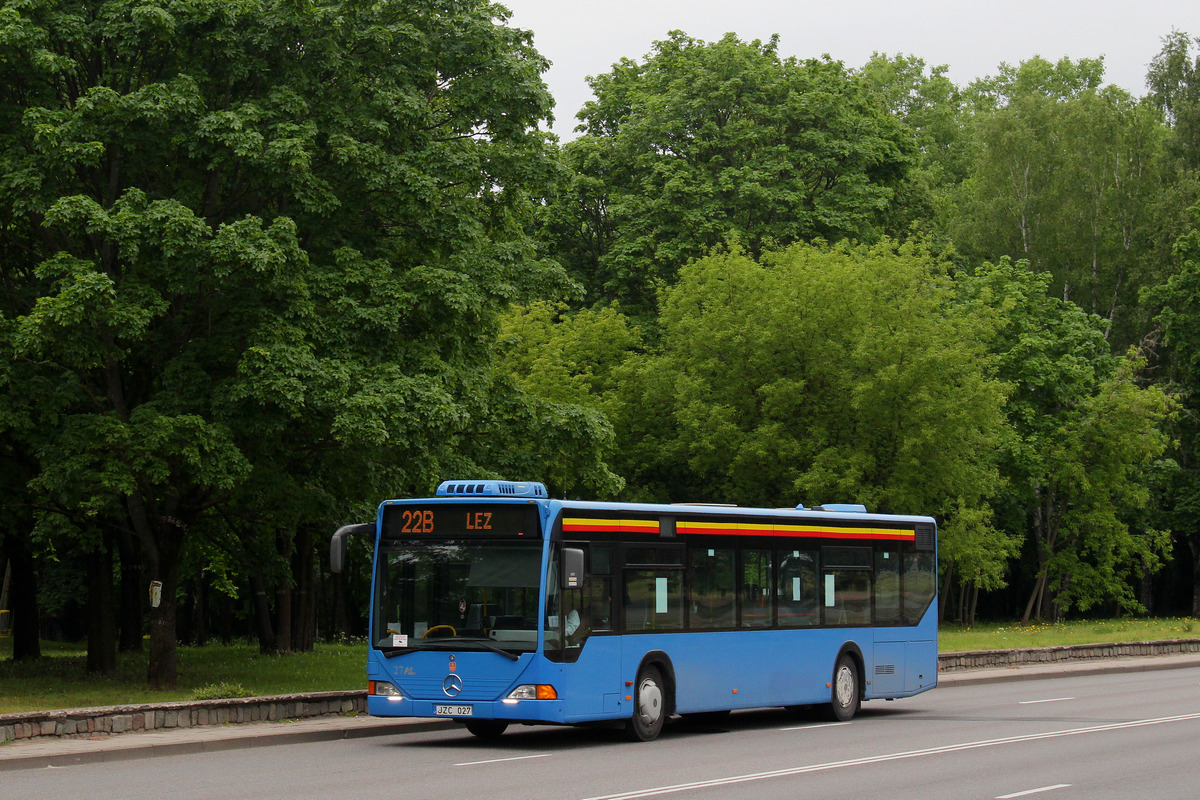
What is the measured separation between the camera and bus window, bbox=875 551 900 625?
20906 millimetres

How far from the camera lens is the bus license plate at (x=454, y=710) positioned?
15.7m

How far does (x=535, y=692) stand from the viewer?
50.8 feet

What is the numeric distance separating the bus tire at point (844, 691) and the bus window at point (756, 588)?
1911mm

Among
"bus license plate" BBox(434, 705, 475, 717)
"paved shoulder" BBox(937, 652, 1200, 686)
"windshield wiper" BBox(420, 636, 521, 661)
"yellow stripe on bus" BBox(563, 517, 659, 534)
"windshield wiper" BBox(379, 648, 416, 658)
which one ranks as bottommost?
"paved shoulder" BBox(937, 652, 1200, 686)

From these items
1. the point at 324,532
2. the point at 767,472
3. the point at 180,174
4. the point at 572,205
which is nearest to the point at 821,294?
the point at 767,472

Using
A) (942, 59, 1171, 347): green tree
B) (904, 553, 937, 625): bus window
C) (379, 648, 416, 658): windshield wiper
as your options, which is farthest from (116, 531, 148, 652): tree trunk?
(942, 59, 1171, 347): green tree

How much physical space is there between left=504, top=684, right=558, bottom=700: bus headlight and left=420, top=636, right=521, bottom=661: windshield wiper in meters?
0.33

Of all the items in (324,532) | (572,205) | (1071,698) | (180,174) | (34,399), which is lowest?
(1071,698)

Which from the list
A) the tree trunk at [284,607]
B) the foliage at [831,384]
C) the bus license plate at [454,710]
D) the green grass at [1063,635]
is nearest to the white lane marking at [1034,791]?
the bus license plate at [454,710]

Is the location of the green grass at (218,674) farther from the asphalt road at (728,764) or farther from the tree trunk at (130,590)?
the asphalt road at (728,764)

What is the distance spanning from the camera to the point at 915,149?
164 ft

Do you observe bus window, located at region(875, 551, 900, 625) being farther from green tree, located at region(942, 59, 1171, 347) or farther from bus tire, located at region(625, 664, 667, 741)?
green tree, located at region(942, 59, 1171, 347)

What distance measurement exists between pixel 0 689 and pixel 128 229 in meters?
8.04

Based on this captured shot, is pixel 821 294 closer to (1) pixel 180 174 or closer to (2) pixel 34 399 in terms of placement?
(1) pixel 180 174
